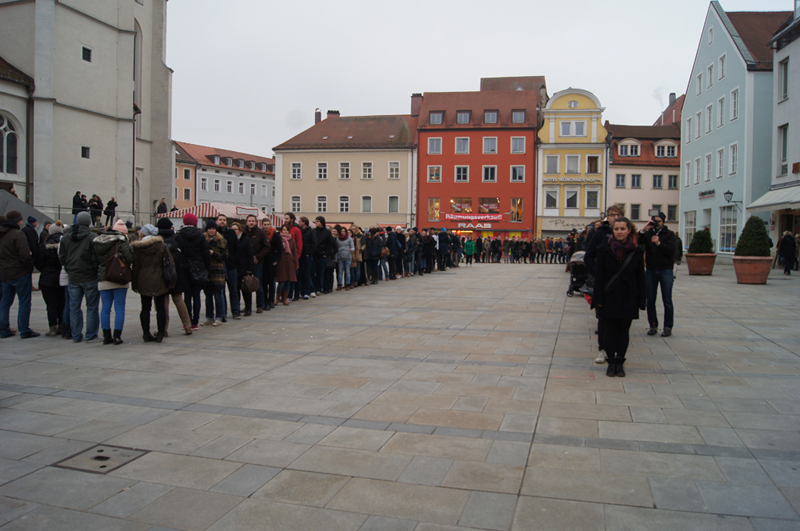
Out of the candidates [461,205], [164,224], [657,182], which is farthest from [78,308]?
[657,182]

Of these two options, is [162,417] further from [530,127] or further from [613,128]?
[613,128]

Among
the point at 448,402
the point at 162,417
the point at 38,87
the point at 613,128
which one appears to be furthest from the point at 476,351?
the point at 613,128

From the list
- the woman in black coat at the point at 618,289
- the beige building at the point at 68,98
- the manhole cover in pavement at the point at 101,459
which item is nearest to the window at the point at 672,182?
the beige building at the point at 68,98

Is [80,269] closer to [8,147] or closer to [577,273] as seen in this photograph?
[577,273]

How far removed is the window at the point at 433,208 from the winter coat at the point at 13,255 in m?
49.2

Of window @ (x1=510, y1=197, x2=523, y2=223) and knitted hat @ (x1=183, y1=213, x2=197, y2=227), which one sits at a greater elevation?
window @ (x1=510, y1=197, x2=523, y2=223)

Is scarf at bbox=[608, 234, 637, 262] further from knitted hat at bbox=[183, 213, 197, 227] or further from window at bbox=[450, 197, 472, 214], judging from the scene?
window at bbox=[450, 197, 472, 214]

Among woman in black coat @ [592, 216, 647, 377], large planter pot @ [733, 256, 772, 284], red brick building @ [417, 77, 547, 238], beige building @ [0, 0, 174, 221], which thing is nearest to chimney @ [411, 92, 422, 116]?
red brick building @ [417, 77, 547, 238]

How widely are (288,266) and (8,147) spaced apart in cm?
2184

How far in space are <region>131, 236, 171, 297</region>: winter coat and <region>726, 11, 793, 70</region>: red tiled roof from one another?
33.5 meters

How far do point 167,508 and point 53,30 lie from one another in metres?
32.0

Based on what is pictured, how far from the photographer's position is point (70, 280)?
9039mm

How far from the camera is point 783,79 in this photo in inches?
1150

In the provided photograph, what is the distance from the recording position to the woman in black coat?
6.89m
